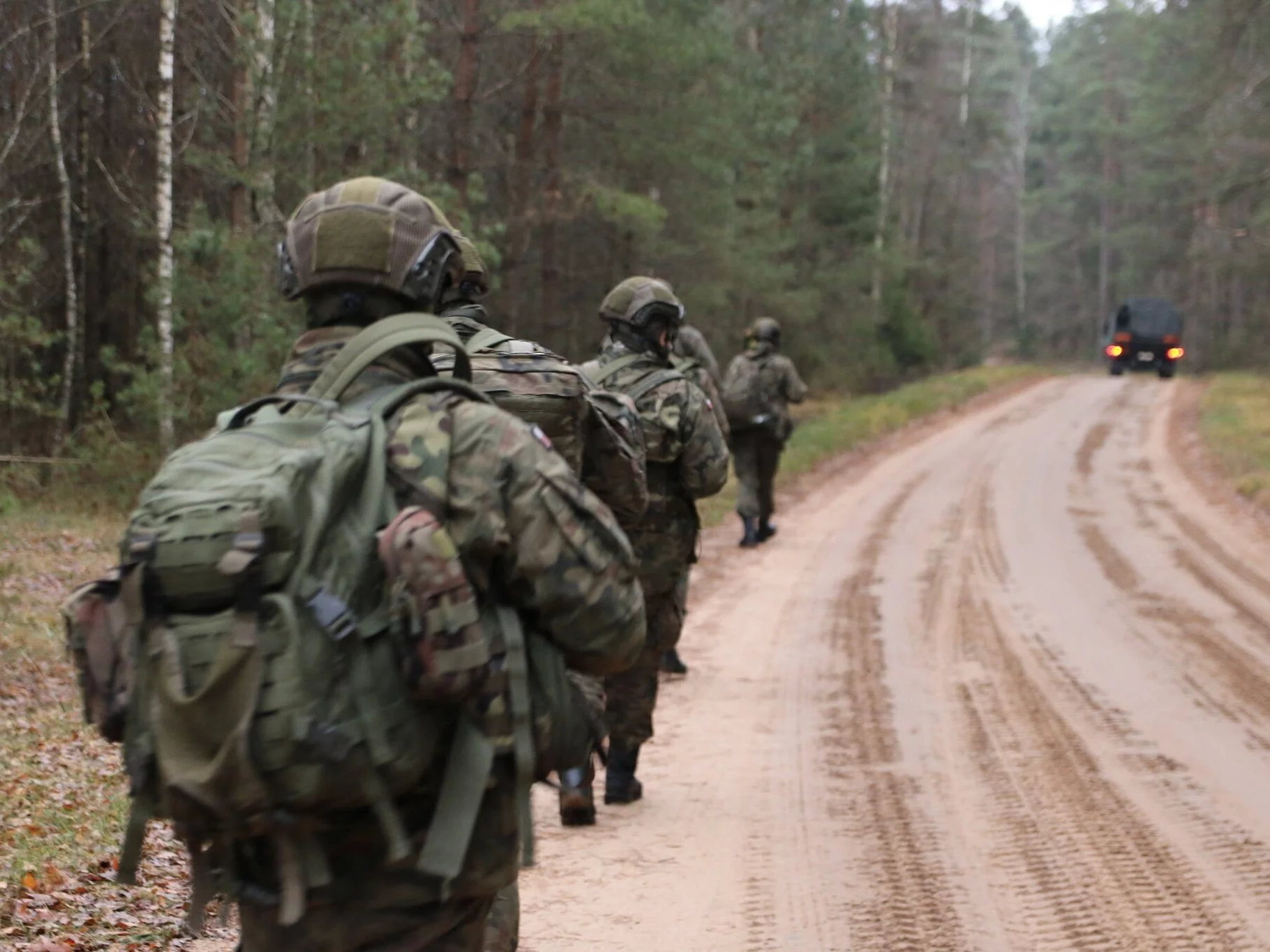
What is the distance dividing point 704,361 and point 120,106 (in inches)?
446

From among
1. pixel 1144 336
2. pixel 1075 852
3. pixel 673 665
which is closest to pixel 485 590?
→ pixel 1075 852

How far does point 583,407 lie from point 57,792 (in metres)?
3.51

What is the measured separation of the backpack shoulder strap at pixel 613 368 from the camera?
669cm

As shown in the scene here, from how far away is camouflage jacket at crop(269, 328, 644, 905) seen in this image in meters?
2.70

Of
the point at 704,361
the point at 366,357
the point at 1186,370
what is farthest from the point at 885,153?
the point at 366,357

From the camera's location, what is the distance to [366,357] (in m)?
2.79

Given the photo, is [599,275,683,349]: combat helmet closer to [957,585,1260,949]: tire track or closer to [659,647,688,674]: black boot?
[957,585,1260,949]: tire track

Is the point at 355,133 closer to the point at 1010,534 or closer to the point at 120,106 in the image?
the point at 120,106

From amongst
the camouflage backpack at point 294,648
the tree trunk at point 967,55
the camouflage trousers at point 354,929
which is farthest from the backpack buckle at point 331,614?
the tree trunk at point 967,55

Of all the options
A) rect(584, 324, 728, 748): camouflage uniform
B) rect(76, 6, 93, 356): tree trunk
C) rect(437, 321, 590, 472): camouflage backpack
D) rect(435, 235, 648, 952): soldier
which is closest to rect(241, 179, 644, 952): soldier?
rect(435, 235, 648, 952): soldier

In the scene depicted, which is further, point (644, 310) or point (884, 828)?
point (644, 310)

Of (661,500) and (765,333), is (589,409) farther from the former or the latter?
(765,333)

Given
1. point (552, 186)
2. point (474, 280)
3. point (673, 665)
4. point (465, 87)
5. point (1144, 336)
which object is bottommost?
point (673, 665)

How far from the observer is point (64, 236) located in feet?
59.4
